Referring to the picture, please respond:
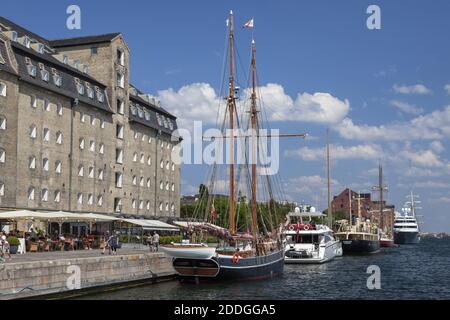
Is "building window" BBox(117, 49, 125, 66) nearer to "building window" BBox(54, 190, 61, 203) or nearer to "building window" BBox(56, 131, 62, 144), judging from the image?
"building window" BBox(56, 131, 62, 144)

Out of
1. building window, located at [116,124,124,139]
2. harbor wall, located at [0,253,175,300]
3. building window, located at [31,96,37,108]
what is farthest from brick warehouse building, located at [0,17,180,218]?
harbor wall, located at [0,253,175,300]

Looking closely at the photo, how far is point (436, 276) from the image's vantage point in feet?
196

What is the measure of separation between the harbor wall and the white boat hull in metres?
2.29

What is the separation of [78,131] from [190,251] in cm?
3357

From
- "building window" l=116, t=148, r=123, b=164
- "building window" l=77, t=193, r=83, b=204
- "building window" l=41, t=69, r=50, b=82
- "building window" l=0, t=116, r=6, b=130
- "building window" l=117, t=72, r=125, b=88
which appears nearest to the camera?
"building window" l=0, t=116, r=6, b=130

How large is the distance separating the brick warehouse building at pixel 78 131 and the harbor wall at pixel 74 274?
65.2ft

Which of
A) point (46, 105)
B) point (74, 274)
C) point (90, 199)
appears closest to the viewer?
point (74, 274)

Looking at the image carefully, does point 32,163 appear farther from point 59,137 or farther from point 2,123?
point 2,123

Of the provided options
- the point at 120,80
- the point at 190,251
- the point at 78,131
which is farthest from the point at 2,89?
the point at 190,251

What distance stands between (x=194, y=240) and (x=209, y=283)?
6.20 m

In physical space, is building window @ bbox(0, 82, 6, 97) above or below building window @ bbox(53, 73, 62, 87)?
below

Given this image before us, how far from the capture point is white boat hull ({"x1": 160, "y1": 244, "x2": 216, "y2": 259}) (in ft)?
145

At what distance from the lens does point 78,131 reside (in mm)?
72625
